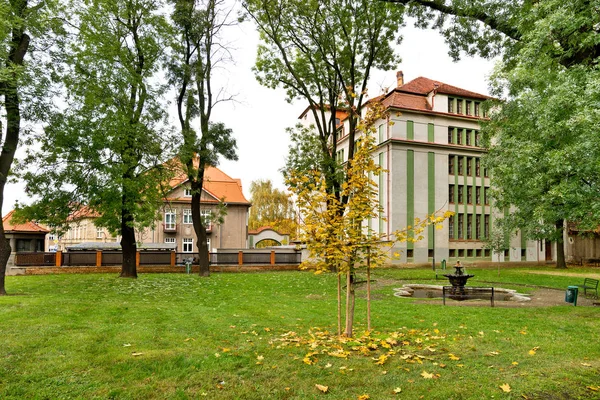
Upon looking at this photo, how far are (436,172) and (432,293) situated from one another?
20.8 m

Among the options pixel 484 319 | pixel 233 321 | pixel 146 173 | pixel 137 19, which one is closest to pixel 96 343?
pixel 233 321

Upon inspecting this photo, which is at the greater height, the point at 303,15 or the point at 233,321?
the point at 303,15

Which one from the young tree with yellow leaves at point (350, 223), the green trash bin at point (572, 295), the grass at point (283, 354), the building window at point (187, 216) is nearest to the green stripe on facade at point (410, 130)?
the green trash bin at point (572, 295)

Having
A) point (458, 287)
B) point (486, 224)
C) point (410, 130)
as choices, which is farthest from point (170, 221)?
point (458, 287)

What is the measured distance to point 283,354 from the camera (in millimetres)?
6320

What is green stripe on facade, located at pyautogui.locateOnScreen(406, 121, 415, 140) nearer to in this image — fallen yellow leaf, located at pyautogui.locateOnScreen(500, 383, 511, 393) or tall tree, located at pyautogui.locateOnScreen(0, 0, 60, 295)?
tall tree, located at pyautogui.locateOnScreen(0, 0, 60, 295)

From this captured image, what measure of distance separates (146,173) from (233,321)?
1200cm

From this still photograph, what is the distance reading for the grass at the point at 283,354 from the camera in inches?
193

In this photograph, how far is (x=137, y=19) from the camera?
2072cm

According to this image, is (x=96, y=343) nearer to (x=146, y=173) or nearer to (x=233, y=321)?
(x=233, y=321)

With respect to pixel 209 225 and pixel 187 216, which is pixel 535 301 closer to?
pixel 209 225

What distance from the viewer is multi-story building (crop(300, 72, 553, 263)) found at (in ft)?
114

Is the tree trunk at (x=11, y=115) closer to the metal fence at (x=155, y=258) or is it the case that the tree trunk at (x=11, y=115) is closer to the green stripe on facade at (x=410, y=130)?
the metal fence at (x=155, y=258)

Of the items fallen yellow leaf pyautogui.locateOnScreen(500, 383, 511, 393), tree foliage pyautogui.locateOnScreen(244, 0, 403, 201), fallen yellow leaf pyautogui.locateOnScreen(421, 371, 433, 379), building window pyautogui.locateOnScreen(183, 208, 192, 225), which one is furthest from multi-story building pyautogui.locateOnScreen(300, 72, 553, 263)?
fallen yellow leaf pyautogui.locateOnScreen(500, 383, 511, 393)
